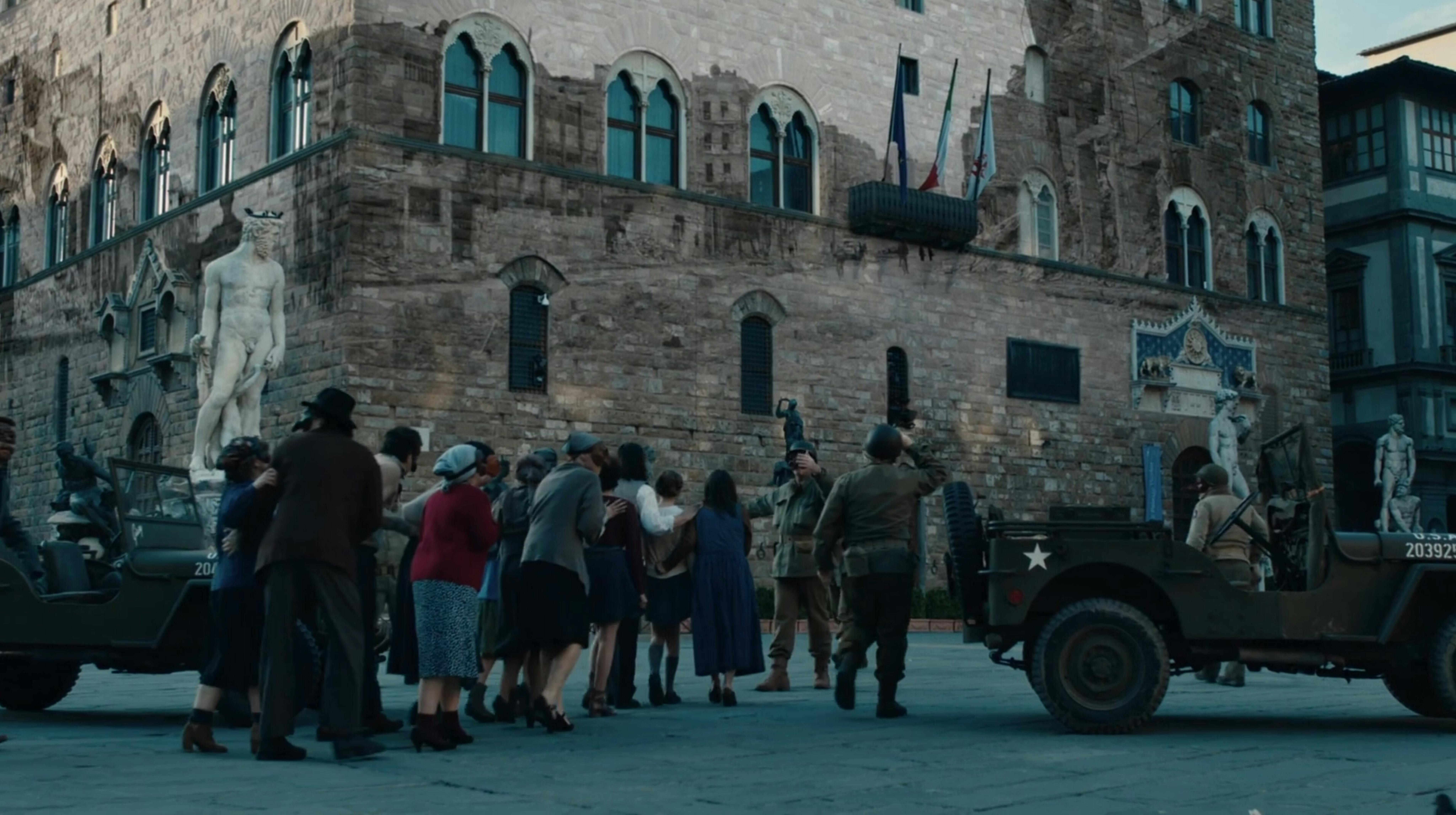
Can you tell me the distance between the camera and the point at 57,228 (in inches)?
1191

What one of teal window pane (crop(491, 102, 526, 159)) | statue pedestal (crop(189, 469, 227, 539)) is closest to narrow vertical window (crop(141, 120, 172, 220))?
teal window pane (crop(491, 102, 526, 159))

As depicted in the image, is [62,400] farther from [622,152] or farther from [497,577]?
[497,577]

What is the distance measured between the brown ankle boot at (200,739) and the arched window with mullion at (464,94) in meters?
15.6

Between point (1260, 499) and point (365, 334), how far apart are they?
13.9m

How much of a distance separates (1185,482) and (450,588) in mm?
24907

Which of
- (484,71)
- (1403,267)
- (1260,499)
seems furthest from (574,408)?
(1403,267)

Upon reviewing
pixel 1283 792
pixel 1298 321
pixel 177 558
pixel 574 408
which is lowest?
pixel 1283 792

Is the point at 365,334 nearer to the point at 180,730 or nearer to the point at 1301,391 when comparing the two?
the point at 180,730

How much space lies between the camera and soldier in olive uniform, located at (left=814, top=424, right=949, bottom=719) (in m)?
10.1

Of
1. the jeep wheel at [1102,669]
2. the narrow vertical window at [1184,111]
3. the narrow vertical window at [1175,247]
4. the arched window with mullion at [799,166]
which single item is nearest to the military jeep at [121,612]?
the jeep wheel at [1102,669]

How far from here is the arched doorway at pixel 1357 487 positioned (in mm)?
38562

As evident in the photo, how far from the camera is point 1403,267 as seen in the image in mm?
37781

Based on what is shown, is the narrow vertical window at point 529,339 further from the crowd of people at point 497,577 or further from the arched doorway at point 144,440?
the crowd of people at point 497,577

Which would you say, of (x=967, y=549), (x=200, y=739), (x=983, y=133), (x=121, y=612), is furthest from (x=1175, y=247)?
(x=200, y=739)
